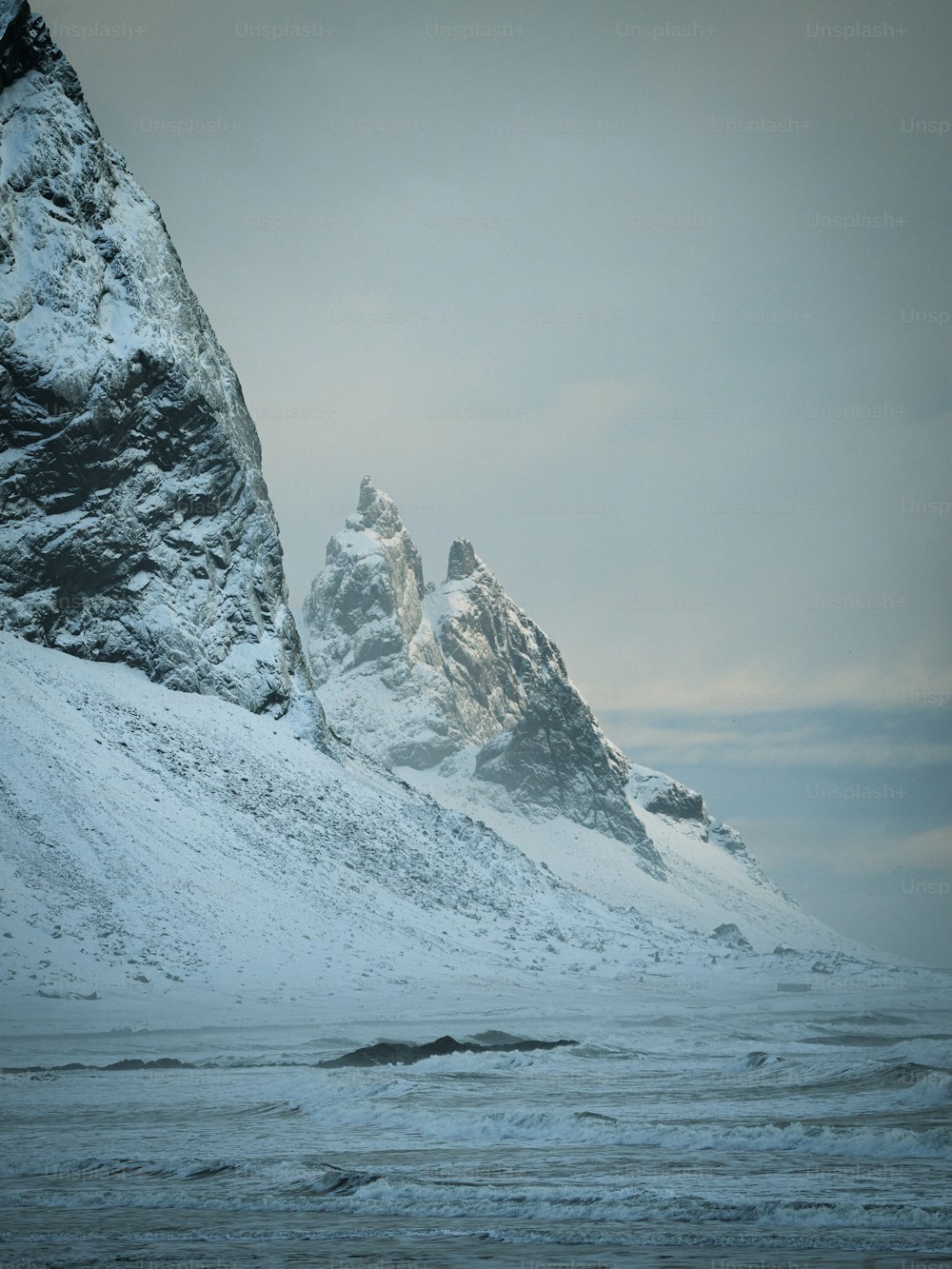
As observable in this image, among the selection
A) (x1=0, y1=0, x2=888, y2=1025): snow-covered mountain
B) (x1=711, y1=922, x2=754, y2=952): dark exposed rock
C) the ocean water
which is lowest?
(x1=711, y1=922, x2=754, y2=952): dark exposed rock

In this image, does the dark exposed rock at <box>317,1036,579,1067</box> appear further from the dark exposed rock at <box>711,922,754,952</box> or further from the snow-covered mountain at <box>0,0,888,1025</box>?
the dark exposed rock at <box>711,922,754,952</box>

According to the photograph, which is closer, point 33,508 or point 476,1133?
point 476,1133

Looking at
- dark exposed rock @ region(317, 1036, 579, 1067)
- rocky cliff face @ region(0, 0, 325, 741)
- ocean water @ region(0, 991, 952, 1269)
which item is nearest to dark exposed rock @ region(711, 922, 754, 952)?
rocky cliff face @ region(0, 0, 325, 741)

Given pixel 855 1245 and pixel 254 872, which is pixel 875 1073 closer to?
pixel 855 1245

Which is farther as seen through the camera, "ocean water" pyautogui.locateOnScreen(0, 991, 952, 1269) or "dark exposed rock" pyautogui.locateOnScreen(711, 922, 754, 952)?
"dark exposed rock" pyautogui.locateOnScreen(711, 922, 754, 952)

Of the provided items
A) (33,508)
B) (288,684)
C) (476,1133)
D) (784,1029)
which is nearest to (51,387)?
(33,508)

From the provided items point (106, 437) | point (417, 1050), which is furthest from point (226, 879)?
point (106, 437)
